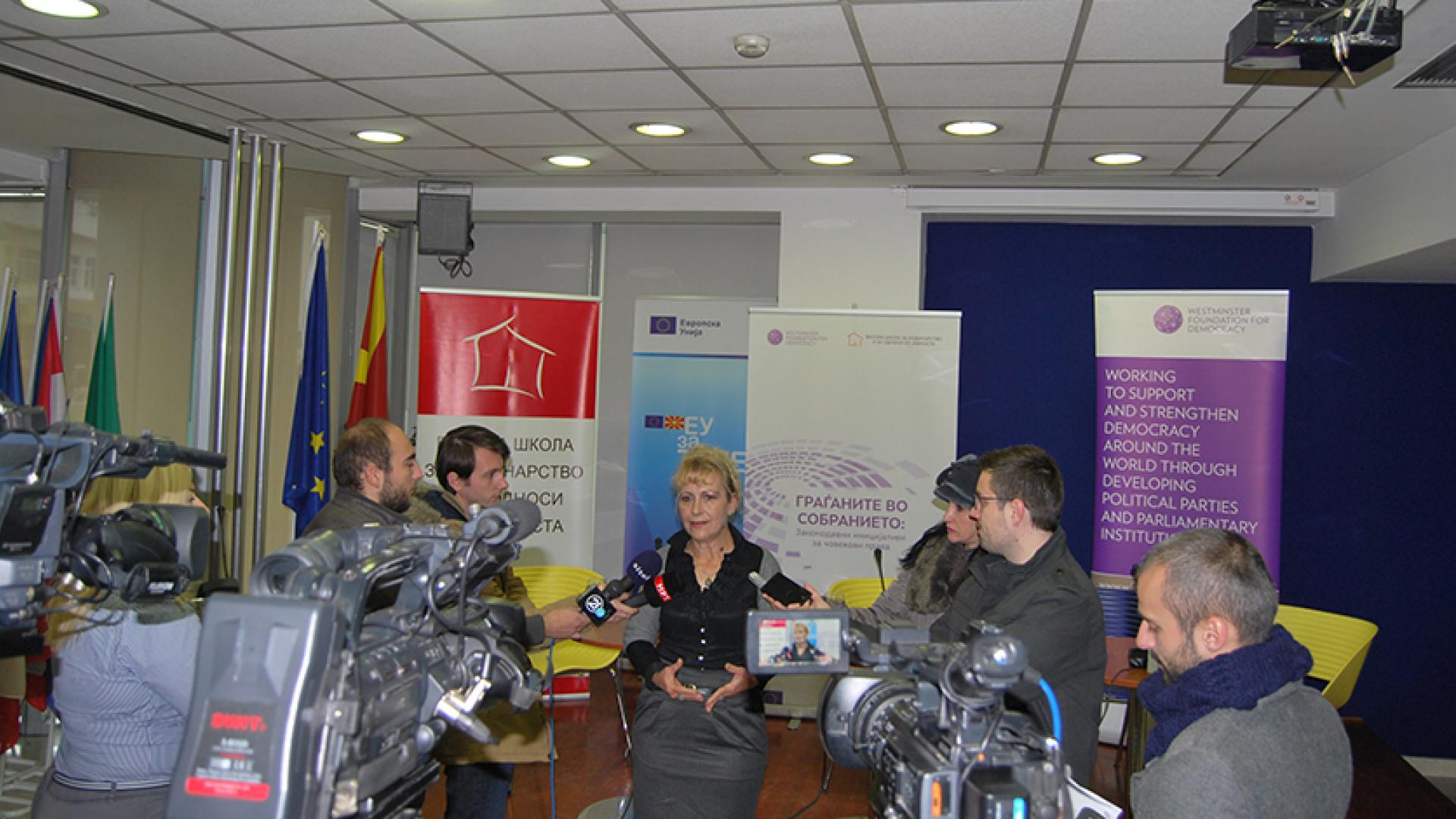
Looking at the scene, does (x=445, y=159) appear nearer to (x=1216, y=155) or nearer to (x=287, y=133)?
(x=287, y=133)

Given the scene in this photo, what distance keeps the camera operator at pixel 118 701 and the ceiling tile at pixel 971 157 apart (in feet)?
12.7

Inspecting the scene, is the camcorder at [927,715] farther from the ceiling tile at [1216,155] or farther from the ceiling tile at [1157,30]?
the ceiling tile at [1216,155]

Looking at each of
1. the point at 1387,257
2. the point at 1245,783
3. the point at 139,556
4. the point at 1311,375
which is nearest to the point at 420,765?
the point at 139,556

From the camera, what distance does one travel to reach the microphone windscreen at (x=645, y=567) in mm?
3080

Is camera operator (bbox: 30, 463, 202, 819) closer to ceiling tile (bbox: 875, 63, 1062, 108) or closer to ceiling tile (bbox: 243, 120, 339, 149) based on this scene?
ceiling tile (bbox: 875, 63, 1062, 108)

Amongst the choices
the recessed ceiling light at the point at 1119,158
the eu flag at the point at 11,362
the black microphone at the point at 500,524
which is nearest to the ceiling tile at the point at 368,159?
the eu flag at the point at 11,362

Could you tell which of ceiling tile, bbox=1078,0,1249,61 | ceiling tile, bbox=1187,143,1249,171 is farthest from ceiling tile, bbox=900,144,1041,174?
ceiling tile, bbox=1078,0,1249,61

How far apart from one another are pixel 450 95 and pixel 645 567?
242 cm

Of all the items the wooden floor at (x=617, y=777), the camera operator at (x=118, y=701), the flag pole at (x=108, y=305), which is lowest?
the wooden floor at (x=617, y=777)

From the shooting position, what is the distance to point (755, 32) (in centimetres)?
→ 361

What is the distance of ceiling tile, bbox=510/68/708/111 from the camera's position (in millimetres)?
4195

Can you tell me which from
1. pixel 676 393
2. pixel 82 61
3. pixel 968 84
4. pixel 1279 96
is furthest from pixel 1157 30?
pixel 676 393

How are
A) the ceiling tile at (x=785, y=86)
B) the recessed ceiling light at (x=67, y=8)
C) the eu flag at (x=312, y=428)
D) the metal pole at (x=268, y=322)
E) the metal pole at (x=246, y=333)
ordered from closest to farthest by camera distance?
the recessed ceiling light at (x=67, y=8) → the ceiling tile at (x=785, y=86) → the metal pole at (x=246, y=333) → the metal pole at (x=268, y=322) → the eu flag at (x=312, y=428)

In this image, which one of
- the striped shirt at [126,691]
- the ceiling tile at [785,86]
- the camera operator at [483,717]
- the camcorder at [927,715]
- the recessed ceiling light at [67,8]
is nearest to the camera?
the camcorder at [927,715]
